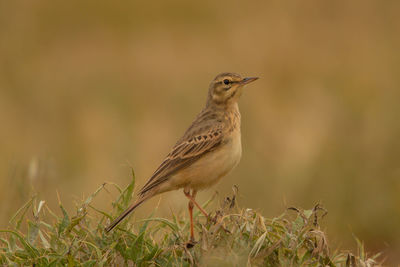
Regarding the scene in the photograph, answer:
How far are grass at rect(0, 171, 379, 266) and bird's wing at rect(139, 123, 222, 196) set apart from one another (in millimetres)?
1227

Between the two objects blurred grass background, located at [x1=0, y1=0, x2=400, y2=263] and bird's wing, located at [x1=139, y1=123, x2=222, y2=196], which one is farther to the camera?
blurred grass background, located at [x1=0, y1=0, x2=400, y2=263]

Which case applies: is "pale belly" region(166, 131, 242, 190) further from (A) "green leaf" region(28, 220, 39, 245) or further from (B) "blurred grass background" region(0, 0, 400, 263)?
(A) "green leaf" region(28, 220, 39, 245)

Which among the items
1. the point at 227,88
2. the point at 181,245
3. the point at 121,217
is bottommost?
the point at 181,245

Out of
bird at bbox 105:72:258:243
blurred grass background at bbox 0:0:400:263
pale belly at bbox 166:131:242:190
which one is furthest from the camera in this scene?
blurred grass background at bbox 0:0:400:263

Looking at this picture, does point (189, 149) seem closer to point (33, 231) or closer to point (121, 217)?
point (121, 217)

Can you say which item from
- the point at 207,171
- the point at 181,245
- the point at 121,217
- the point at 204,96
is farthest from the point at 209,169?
the point at 204,96

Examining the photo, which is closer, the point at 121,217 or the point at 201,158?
the point at 121,217

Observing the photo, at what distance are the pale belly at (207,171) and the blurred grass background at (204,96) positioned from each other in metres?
0.86

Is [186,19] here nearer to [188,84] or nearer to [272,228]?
[188,84]

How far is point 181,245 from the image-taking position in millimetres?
5633

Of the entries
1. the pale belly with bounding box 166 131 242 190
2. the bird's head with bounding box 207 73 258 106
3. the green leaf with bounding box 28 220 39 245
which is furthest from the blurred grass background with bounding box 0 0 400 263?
the bird's head with bounding box 207 73 258 106

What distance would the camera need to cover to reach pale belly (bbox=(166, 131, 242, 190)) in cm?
714

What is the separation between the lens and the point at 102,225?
19.1 ft

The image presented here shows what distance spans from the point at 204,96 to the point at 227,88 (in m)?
5.68
